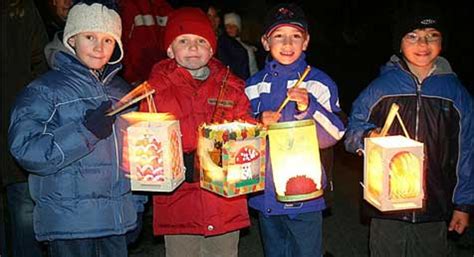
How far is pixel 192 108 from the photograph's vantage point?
3943 millimetres

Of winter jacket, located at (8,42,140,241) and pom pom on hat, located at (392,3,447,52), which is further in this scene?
pom pom on hat, located at (392,3,447,52)

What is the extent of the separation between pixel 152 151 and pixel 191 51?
89cm

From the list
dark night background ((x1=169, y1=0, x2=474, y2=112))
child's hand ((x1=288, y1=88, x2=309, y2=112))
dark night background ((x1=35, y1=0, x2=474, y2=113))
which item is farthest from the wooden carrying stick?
dark night background ((x1=169, y1=0, x2=474, y2=112))

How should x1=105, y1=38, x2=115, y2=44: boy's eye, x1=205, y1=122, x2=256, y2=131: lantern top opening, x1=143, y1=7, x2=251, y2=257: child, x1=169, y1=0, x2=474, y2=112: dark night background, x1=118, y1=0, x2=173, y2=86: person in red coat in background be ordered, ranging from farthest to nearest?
x1=169, y1=0, x2=474, y2=112: dark night background < x1=118, y1=0, x2=173, y2=86: person in red coat in background < x1=143, y1=7, x2=251, y2=257: child < x1=105, y1=38, x2=115, y2=44: boy's eye < x1=205, y1=122, x2=256, y2=131: lantern top opening

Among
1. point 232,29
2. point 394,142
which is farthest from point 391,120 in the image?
point 232,29

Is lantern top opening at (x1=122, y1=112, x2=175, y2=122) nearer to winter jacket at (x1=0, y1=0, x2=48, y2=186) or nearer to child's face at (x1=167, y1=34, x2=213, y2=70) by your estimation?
child's face at (x1=167, y1=34, x2=213, y2=70)

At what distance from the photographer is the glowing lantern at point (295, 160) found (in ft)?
11.6

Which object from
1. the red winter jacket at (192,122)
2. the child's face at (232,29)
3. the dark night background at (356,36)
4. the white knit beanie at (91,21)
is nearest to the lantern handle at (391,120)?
the red winter jacket at (192,122)

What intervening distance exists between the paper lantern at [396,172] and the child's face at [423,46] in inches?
30.5

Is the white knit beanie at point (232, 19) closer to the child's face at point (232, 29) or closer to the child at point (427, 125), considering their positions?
the child's face at point (232, 29)

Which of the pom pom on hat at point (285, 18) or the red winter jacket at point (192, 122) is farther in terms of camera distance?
the pom pom on hat at point (285, 18)

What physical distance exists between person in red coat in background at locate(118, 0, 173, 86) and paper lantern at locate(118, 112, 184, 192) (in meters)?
2.08

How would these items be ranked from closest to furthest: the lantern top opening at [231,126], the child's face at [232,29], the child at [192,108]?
the lantern top opening at [231,126] < the child at [192,108] < the child's face at [232,29]

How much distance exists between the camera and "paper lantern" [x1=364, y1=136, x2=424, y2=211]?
11.0 feet
